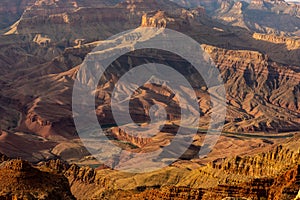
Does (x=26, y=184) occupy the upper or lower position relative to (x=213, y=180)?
upper

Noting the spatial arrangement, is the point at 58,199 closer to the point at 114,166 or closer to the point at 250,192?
the point at 250,192

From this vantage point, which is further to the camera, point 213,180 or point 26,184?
point 213,180

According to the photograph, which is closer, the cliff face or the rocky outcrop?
Result: the rocky outcrop

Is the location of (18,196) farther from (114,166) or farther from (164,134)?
(164,134)

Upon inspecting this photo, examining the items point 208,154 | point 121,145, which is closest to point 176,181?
point 208,154

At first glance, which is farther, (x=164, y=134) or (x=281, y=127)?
(x=281, y=127)

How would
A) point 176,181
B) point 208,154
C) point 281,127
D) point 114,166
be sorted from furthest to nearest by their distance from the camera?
point 281,127 → point 208,154 → point 114,166 → point 176,181

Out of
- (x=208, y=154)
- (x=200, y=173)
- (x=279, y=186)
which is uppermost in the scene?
(x=279, y=186)

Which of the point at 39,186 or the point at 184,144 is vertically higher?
the point at 39,186

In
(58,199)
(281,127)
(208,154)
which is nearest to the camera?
(58,199)

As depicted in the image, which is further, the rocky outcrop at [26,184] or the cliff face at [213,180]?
the cliff face at [213,180]
